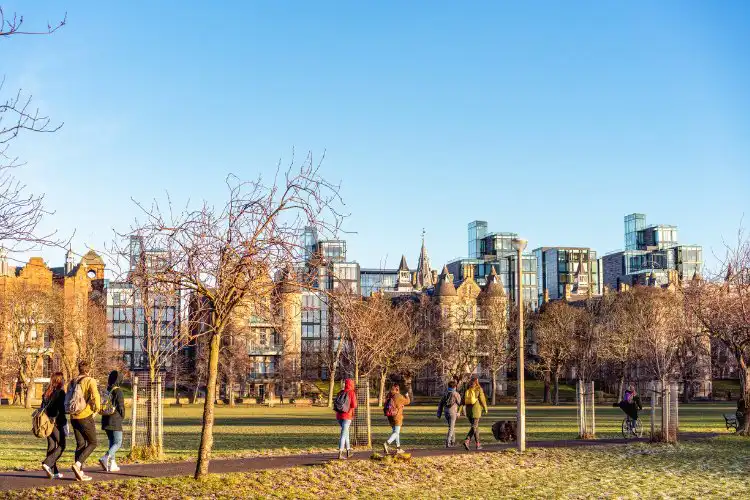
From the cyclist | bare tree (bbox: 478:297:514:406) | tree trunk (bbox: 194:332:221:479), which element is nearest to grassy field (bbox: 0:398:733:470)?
the cyclist

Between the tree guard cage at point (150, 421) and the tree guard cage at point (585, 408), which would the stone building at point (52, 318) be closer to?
the tree guard cage at point (585, 408)

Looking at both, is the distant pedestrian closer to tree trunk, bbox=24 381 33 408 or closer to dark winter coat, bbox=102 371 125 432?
tree trunk, bbox=24 381 33 408

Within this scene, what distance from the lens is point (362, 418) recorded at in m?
29.7

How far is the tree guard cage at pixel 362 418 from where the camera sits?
29078mm

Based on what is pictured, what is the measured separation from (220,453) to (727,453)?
16351 mm

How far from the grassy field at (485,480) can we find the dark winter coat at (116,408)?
2182mm

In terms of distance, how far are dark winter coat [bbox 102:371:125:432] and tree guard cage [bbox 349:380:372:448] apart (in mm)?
8074

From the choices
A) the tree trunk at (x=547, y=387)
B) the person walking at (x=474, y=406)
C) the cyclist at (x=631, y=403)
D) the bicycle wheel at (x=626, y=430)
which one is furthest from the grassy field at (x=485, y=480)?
the tree trunk at (x=547, y=387)

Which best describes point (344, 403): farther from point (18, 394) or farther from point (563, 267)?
point (563, 267)

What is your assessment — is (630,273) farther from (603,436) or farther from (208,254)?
(208,254)

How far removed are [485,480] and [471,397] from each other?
247 inches

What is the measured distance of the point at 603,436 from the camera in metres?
39.8

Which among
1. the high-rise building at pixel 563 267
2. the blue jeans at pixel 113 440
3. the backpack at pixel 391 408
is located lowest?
the blue jeans at pixel 113 440

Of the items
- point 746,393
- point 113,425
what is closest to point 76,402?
point 113,425
